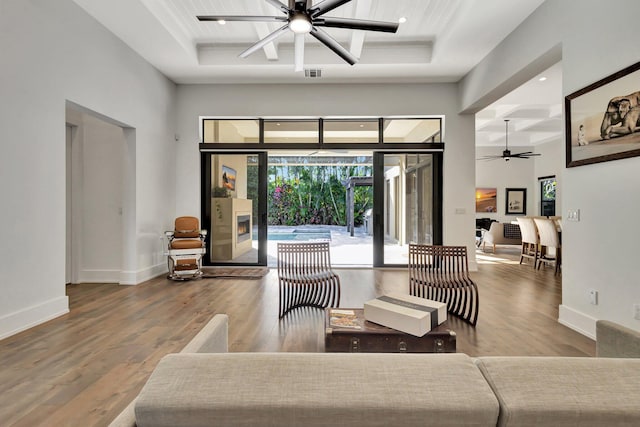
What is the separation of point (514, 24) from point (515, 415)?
498 cm

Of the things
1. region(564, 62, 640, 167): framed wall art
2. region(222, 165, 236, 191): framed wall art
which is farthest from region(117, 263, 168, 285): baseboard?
region(564, 62, 640, 167): framed wall art

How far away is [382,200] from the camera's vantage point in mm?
6527

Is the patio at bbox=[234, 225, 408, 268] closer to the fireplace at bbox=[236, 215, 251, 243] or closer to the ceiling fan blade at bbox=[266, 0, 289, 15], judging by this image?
the fireplace at bbox=[236, 215, 251, 243]

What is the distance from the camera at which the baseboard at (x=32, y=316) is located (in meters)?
3.03

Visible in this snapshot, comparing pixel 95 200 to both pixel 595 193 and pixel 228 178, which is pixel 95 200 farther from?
pixel 595 193

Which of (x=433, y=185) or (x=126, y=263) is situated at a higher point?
(x=433, y=185)

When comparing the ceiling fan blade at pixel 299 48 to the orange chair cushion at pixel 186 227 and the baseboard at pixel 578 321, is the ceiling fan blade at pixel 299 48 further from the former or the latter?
the baseboard at pixel 578 321

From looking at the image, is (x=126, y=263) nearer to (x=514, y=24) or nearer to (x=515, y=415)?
(x=515, y=415)

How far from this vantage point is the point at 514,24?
14.0 feet

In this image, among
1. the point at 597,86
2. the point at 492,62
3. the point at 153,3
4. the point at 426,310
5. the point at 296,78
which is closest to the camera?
the point at 426,310

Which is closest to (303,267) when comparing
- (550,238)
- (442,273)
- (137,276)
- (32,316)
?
(442,273)

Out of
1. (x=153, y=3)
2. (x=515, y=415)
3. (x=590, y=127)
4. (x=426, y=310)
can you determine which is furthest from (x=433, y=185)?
(x=515, y=415)

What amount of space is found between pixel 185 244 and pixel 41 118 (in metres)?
2.54

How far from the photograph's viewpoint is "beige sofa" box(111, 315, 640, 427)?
2.10 feet
